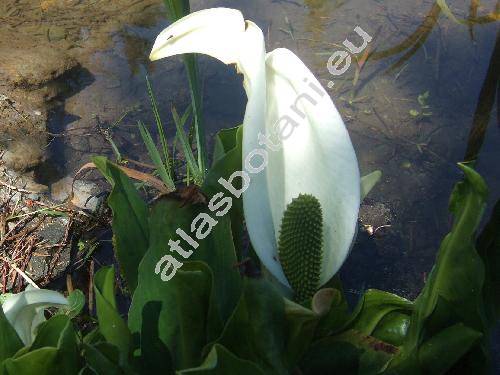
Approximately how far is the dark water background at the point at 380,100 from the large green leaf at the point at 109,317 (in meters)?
0.68

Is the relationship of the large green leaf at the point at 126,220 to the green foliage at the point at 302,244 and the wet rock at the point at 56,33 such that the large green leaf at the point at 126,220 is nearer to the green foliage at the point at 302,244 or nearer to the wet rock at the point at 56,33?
the green foliage at the point at 302,244

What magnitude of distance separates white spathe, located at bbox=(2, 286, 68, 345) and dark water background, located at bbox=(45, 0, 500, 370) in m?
0.72

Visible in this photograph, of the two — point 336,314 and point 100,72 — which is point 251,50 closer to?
point 336,314

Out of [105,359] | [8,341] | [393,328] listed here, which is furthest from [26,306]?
[393,328]

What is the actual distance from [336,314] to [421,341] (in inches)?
5.0

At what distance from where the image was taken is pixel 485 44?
1.96 meters

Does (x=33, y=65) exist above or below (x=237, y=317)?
below

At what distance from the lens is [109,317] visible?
2.62 ft

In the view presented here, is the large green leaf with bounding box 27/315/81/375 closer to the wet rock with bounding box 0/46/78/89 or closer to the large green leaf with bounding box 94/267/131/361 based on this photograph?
the large green leaf with bounding box 94/267/131/361

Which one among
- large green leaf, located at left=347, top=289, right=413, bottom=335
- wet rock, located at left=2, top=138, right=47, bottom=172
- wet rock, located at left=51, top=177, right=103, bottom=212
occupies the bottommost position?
wet rock, located at left=51, top=177, right=103, bottom=212

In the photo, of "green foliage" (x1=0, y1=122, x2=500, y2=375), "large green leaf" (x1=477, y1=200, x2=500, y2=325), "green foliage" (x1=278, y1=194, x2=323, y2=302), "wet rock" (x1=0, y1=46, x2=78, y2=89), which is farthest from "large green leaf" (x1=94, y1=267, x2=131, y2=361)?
"wet rock" (x1=0, y1=46, x2=78, y2=89)

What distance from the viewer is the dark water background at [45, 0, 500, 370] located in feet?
4.91

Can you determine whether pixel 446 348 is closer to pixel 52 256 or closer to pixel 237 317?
pixel 237 317

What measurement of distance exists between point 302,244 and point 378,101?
1032mm
